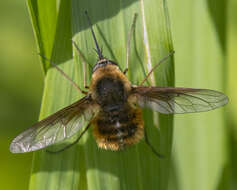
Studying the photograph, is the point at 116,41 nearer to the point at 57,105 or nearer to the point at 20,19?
the point at 57,105

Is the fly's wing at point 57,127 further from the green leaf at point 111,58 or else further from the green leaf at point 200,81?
the green leaf at point 200,81

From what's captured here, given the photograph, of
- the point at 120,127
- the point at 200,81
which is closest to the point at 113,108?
the point at 120,127

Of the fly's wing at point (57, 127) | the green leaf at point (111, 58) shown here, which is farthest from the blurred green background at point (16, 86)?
the green leaf at point (111, 58)

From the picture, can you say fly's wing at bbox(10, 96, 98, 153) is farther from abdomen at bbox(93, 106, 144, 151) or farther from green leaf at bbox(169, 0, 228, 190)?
green leaf at bbox(169, 0, 228, 190)

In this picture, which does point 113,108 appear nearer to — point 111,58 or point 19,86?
point 111,58

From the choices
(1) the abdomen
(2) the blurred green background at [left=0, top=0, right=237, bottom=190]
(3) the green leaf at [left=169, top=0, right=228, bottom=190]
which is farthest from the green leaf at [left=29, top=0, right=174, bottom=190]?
(2) the blurred green background at [left=0, top=0, right=237, bottom=190]

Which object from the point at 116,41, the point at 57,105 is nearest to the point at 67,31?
the point at 116,41

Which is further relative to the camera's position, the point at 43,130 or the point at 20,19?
the point at 20,19
